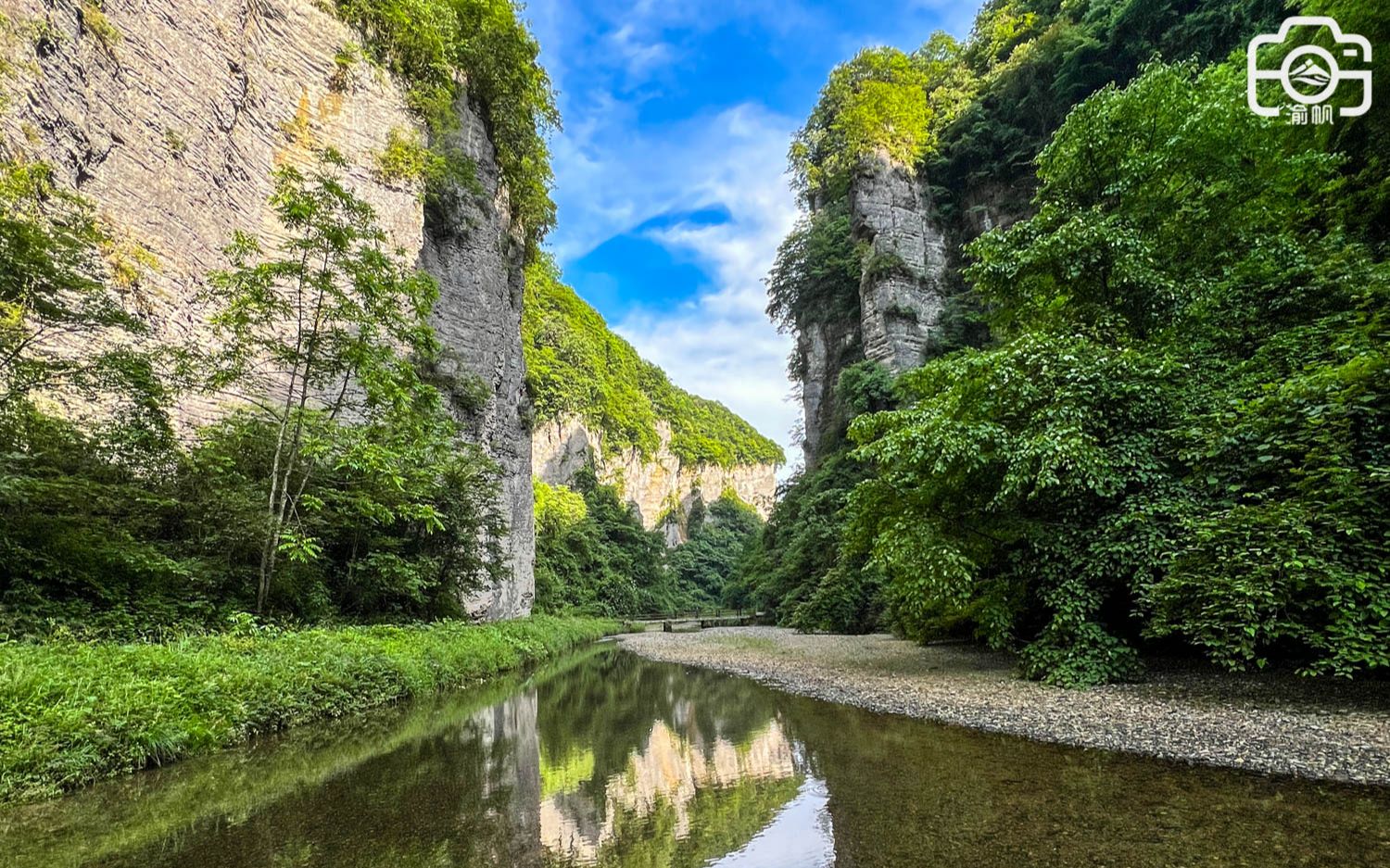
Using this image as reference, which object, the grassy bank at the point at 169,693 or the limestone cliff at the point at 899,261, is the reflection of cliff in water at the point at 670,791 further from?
the limestone cliff at the point at 899,261

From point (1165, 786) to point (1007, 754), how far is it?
1165 millimetres

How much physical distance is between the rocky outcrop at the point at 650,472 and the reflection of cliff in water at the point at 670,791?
33884 millimetres

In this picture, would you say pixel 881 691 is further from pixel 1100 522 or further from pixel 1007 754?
pixel 1100 522

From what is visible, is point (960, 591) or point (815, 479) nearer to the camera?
point (960, 591)

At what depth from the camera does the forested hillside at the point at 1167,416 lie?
19.3 ft

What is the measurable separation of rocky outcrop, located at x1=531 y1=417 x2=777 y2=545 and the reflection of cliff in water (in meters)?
33.9

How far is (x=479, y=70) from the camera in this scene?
787 inches

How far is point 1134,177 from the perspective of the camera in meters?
10.1

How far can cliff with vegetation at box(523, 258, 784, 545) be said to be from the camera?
4994cm

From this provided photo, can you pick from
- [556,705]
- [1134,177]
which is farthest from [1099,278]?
[556,705]

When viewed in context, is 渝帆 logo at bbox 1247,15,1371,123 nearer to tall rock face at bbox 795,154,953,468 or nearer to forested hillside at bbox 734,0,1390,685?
forested hillside at bbox 734,0,1390,685

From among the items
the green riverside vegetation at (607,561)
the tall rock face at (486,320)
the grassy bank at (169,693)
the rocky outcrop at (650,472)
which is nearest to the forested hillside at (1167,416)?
the grassy bank at (169,693)

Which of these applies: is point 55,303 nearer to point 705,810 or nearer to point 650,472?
point 705,810

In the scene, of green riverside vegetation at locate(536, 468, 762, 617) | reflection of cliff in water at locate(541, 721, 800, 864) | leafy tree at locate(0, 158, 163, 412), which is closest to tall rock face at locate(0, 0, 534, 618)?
leafy tree at locate(0, 158, 163, 412)
